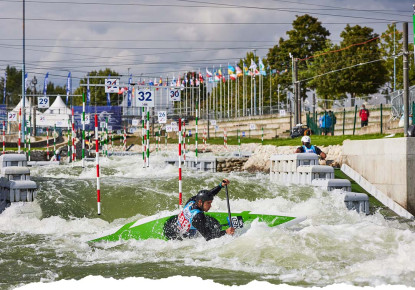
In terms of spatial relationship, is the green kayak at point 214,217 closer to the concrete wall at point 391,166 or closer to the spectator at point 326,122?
the concrete wall at point 391,166

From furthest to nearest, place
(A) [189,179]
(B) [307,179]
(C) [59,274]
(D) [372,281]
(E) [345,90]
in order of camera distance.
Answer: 1. (E) [345,90]
2. (A) [189,179]
3. (B) [307,179]
4. (C) [59,274]
5. (D) [372,281]

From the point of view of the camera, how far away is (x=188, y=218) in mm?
10141

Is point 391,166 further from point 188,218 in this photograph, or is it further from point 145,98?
point 145,98

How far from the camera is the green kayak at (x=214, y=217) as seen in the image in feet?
34.4

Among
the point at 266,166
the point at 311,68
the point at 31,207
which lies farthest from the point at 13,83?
the point at 31,207

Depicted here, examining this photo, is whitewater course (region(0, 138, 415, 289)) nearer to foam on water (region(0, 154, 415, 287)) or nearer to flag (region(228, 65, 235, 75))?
foam on water (region(0, 154, 415, 287))

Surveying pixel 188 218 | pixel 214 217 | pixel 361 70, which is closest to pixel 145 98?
pixel 214 217

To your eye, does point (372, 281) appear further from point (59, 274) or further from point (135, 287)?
point (59, 274)

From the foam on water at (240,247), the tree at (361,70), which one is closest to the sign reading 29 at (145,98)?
the foam on water at (240,247)

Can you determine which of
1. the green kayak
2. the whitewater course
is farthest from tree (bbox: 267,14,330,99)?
the green kayak

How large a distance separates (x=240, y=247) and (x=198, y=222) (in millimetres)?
834

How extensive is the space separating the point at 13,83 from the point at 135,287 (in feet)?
448

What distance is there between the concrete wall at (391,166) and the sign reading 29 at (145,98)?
6114 millimetres

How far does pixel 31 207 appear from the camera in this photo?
13.6 m
